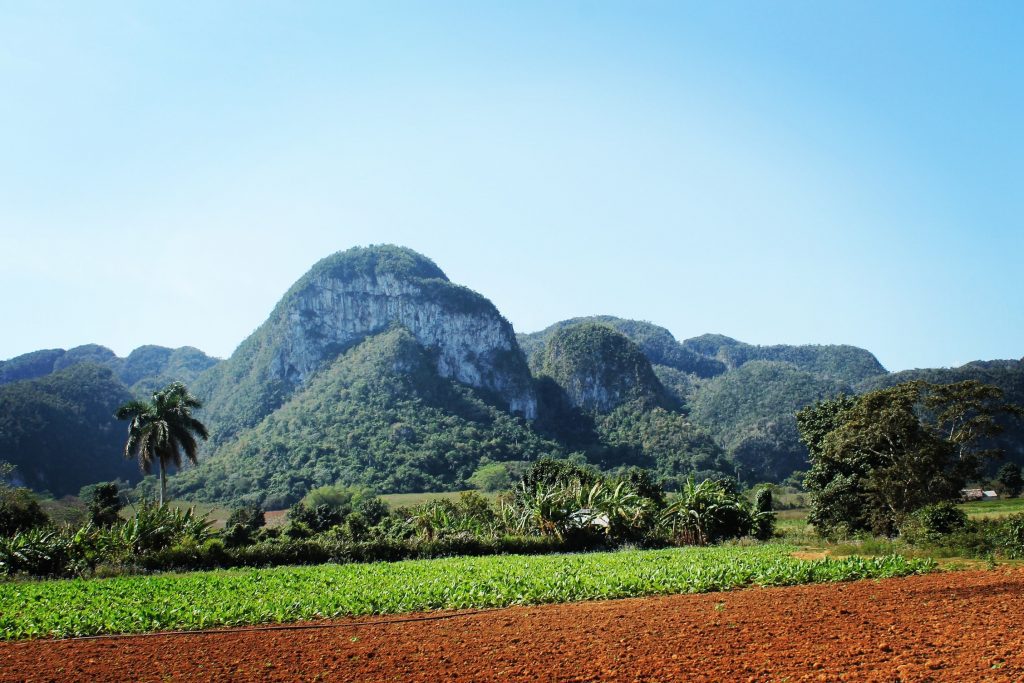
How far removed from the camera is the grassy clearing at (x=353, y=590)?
13.3 m

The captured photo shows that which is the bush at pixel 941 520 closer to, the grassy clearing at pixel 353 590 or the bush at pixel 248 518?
the grassy clearing at pixel 353 590

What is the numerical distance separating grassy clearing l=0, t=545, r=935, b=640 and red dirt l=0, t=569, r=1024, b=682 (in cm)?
113

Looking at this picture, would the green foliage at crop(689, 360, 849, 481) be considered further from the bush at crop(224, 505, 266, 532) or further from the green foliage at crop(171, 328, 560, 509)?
the bush at crop(224, 505, 266, 532)

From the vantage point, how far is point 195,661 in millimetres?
10141

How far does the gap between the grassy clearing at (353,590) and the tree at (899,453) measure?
39.9ft

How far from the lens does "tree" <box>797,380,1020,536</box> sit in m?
29.2

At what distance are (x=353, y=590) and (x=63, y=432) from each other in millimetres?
105855

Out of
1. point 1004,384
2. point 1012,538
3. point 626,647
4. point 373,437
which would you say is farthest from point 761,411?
point 626,647

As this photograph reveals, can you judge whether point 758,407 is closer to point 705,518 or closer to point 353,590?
point 705,518

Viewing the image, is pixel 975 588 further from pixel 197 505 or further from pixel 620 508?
pixel 197 505

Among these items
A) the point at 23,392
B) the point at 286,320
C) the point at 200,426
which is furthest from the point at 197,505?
the point at 286,320

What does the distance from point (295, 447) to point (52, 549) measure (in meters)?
86.7

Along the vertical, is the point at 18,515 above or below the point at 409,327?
below

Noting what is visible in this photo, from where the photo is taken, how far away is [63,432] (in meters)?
104
